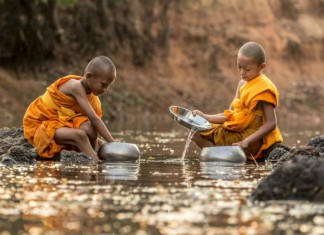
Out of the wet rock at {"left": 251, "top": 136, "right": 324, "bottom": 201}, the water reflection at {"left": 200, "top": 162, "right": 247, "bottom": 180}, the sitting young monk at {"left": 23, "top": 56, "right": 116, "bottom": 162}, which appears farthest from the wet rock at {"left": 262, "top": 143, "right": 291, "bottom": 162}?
the wet rock at {"left": 251, "top": 136, "right": 324, "bottom": 201}

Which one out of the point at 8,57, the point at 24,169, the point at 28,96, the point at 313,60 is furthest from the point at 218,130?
the point at 313,60

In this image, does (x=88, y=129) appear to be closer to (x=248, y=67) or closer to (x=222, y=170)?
(x=222, y=170)

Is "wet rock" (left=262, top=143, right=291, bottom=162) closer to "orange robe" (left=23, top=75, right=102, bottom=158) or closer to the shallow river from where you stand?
the shallow river

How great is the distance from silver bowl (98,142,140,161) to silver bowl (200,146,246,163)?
91 cm

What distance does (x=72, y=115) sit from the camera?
478 inches

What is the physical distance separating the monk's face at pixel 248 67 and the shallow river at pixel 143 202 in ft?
5.36

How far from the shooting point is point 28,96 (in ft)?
86.7

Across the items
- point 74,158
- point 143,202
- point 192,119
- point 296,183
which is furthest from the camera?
point 192,119

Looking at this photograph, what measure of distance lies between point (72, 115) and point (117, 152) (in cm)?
92

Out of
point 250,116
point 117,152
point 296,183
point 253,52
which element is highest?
point 253,52

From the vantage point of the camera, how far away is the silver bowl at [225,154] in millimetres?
11664

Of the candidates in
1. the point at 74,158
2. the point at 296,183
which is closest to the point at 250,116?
the point at 74,158

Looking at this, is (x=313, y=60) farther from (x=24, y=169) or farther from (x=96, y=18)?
(x=24, y=169)

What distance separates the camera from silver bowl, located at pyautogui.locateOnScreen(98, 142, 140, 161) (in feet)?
37.9
